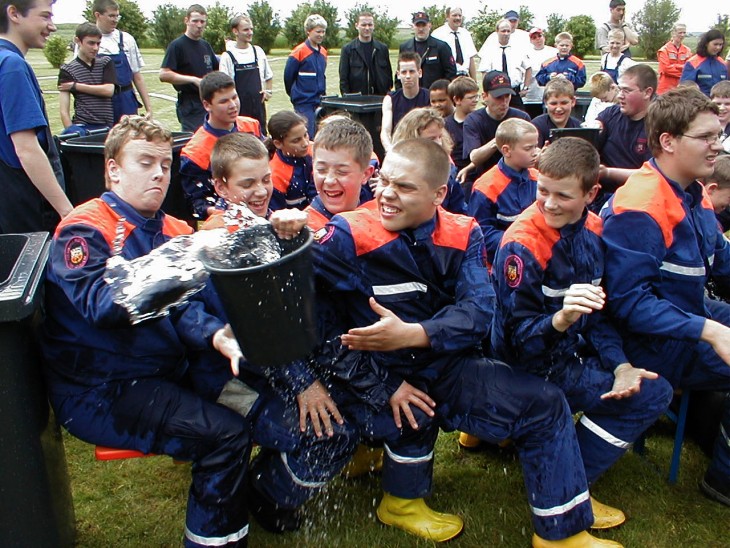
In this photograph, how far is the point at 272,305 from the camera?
6.81 ft

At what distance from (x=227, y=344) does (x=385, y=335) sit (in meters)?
0.56

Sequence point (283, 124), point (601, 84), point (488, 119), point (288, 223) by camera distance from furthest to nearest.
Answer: point (601, 84) → point (488, 119) → point (283, 124) → point (288, 223)

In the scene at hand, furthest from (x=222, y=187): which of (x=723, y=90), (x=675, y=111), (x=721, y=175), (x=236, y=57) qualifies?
(x=236, y=57)

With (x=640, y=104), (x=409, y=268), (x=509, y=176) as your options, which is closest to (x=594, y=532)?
(x=409, y=268)

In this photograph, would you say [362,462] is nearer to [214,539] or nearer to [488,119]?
[214,539]

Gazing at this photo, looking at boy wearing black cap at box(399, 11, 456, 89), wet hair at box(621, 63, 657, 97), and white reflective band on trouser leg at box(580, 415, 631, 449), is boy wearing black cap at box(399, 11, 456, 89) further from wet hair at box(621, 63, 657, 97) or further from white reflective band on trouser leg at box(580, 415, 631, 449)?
white reflective band on trouser leg at box(580, 415, 631, 449)

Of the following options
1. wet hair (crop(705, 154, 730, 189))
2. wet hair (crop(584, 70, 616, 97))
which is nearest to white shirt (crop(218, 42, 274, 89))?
wet hair (crop(584, 70, 616, 97))

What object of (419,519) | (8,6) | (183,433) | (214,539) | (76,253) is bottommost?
(419,519)

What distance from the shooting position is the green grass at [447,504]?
2.96 metres

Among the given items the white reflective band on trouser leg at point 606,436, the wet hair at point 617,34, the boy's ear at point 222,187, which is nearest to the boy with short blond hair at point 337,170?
the boy's ear at point 222,187

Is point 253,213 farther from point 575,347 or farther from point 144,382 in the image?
point 575,347

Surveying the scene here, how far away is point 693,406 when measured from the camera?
3.54 meters

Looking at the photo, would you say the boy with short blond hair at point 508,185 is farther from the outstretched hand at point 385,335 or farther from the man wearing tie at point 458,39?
the man wearing tie at point 458,39

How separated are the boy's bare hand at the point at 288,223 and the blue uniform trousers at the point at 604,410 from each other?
1.36 metres
